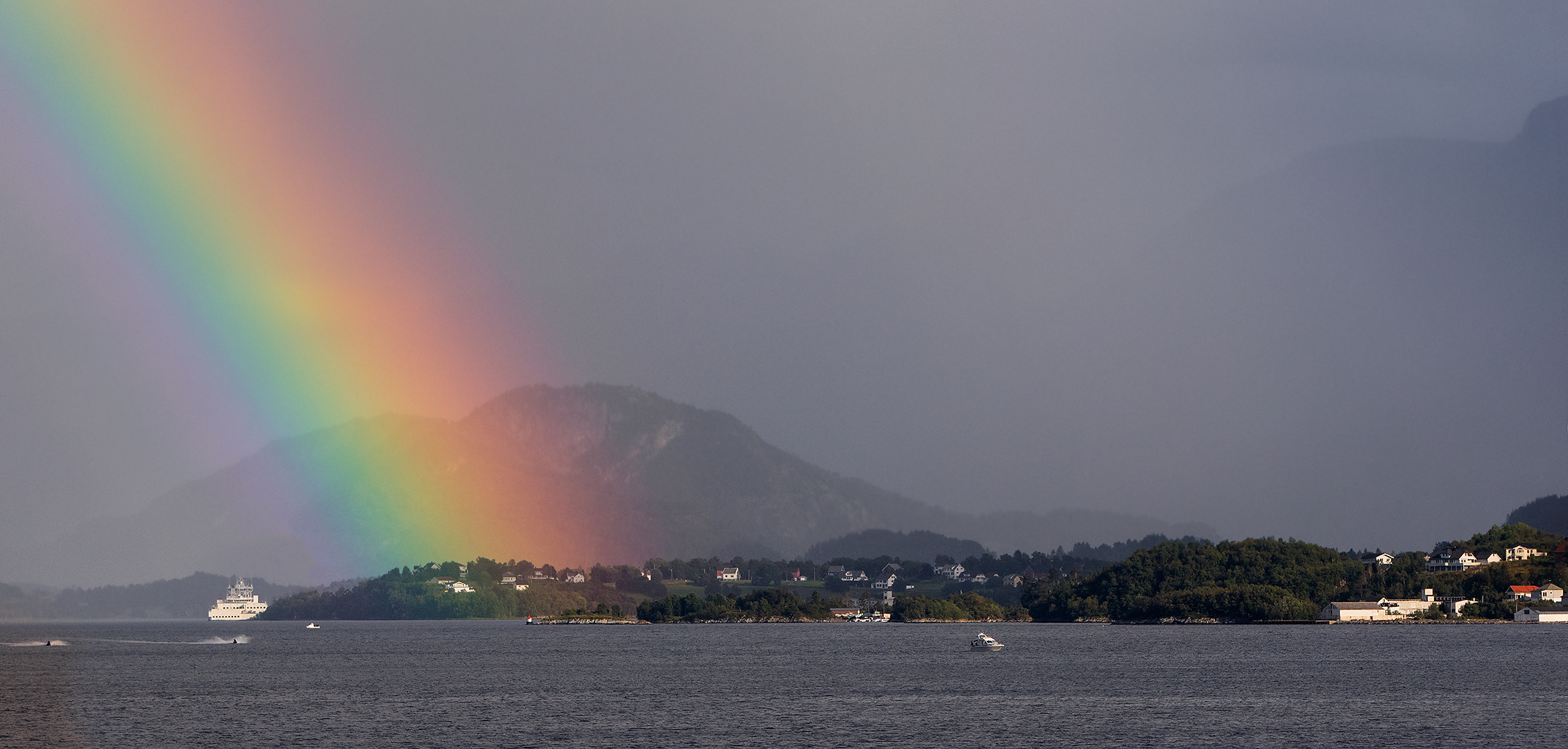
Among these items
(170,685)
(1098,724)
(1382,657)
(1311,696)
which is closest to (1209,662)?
(1382,657)

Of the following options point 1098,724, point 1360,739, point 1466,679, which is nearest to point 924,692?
point 1098,724

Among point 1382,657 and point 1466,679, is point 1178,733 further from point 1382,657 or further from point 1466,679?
point 1382,657

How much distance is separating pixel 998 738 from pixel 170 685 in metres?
89.8

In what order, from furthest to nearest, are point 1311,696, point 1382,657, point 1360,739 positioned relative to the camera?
point 1382,657
point 1311,696
point 1360,739

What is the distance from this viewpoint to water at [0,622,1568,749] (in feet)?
320

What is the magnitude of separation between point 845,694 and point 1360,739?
4686cm

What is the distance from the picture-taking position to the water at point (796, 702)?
97.6 m

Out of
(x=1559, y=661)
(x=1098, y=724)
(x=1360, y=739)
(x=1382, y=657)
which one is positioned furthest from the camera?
(x=1382, y=657)

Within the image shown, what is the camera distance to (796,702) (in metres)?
122

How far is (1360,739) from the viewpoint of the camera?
94.3m

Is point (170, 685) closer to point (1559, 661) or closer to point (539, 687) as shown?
point (539, 687)

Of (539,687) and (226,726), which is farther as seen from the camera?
(539,687)

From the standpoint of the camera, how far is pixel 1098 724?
4097 inches

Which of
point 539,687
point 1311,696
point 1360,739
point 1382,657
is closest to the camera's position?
point 1360,739
